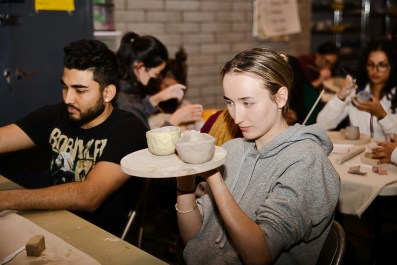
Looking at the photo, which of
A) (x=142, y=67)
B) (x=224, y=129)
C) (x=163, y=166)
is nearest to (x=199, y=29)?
(x=142, y=67)

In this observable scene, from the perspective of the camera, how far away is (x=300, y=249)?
1.33m

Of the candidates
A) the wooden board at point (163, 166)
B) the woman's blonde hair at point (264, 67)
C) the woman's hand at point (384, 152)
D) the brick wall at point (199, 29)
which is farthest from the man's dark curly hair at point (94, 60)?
the brick wall at point (199, 29)

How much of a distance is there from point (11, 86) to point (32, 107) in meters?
0.19

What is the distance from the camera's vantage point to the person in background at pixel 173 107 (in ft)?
8.79

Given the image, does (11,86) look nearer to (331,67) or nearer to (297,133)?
(297,133)

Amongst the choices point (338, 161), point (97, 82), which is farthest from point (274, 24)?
point (97, 82)

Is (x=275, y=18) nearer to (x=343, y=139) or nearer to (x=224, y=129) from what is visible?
(x=343, y=139)

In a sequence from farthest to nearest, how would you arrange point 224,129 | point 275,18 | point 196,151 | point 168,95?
point 275,18 < point 168,95 < point 224,129 < point 196,151

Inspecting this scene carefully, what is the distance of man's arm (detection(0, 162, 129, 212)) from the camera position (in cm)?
158

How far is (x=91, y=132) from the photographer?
2.02 m

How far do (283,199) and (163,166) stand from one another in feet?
1.22

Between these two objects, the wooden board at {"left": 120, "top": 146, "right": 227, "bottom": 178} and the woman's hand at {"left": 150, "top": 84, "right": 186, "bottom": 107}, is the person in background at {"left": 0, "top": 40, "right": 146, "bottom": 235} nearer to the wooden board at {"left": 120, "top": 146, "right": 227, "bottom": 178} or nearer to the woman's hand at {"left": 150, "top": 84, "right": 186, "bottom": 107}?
the wooden board at {"left": 120, "top": 146, "right": 227, "bottom": 178}

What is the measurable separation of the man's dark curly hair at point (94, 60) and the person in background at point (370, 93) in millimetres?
1646

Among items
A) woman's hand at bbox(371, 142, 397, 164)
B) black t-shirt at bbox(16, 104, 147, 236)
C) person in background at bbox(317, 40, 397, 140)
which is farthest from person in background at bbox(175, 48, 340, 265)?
person in background at bbox(317, 40, 397, 140)
